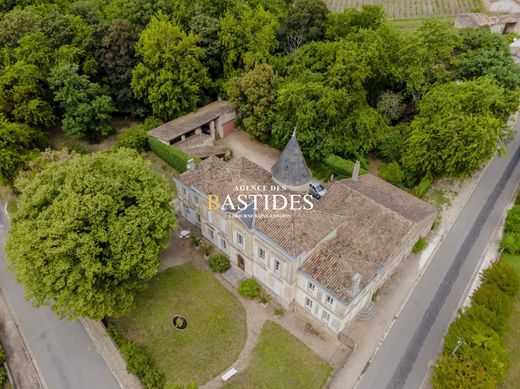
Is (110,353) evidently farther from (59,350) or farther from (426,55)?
(426,55)

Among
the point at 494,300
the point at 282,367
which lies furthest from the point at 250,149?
the point at 494,300

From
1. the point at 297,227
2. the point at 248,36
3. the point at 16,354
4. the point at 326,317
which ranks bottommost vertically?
the point at 16,354

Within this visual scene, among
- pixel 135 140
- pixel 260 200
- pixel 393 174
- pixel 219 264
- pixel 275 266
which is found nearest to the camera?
pixel 275 266

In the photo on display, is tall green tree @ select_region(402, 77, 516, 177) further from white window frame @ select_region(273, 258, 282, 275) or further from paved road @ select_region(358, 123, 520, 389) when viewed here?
white window frame @ select_region(273, 258, 282, 275)

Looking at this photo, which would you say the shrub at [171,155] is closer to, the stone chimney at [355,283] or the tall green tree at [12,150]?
the tall green tree at [12,150]

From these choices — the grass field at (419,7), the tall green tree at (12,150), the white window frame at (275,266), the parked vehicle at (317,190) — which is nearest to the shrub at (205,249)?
the white window frame at (275,266)

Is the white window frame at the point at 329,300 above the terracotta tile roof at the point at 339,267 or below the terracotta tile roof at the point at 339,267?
below

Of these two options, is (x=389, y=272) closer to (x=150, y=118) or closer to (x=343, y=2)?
(x=150, y=118)
